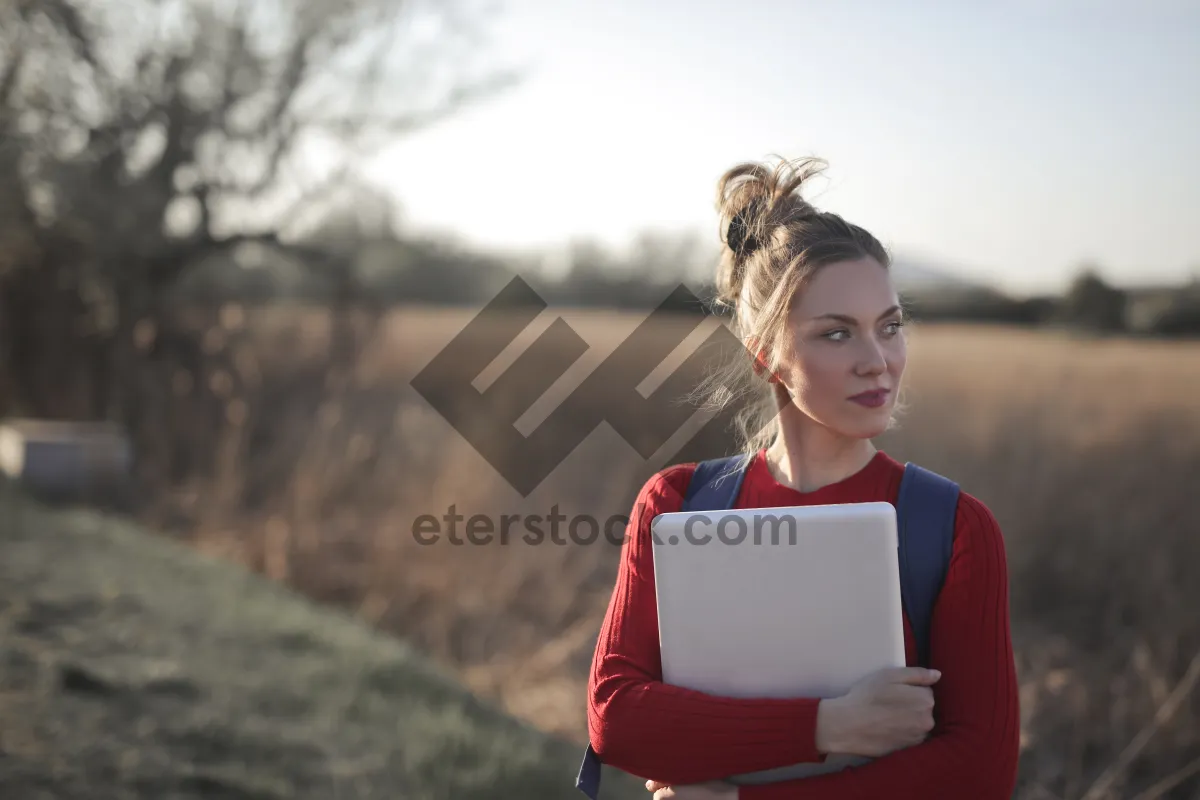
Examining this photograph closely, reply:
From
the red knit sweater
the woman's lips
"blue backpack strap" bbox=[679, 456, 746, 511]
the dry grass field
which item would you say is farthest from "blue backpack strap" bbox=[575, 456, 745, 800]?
the dry grass field

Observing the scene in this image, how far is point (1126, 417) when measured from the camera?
18.0ft

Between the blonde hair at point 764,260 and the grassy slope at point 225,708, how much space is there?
70.1 inches

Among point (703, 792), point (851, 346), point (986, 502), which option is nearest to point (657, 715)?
point (703, 792)

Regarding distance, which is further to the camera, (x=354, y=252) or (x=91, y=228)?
(x=354, y=252)

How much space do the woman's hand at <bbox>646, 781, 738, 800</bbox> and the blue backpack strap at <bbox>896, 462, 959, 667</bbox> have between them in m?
0.30

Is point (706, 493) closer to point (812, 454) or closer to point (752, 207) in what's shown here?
point (812, 454)

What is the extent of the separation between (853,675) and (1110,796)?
226cm

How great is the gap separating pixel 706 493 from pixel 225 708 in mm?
2399

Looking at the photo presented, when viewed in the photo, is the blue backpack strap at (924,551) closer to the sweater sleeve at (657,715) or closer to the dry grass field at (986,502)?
the sweater sleeve at (657,715)

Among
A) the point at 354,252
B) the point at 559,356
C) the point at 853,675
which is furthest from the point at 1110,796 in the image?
the point at 354,252

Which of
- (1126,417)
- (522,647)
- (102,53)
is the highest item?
(102,53)

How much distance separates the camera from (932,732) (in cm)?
127

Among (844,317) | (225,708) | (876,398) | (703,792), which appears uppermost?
(844,317)

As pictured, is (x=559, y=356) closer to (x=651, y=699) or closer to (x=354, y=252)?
(x=354, y=252)
